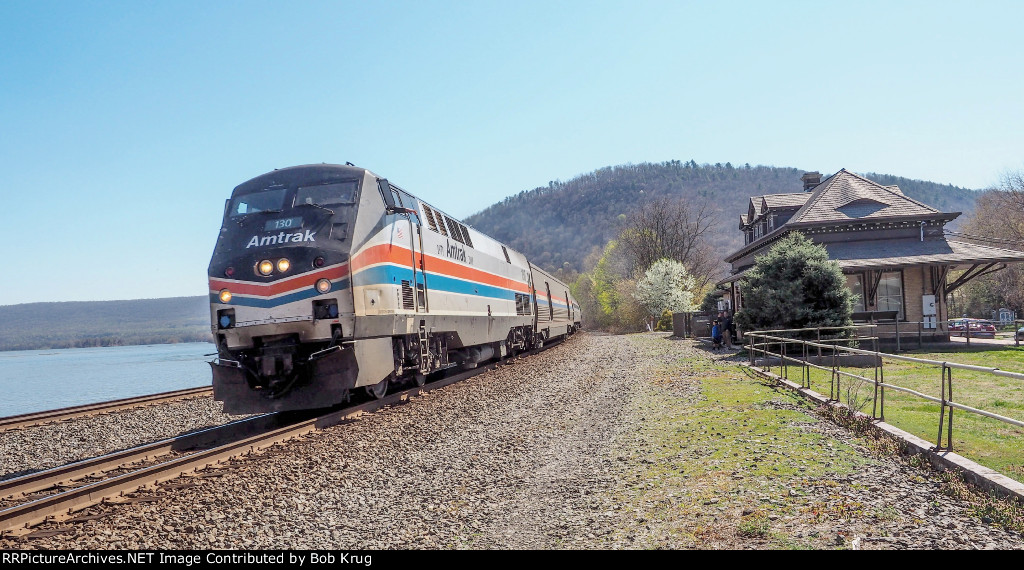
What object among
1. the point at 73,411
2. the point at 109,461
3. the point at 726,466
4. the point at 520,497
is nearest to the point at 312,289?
the point at 109,461

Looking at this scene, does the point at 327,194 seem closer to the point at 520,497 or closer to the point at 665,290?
the point at 520,497

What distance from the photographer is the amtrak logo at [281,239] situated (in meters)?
10.4

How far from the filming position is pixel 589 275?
295 feet

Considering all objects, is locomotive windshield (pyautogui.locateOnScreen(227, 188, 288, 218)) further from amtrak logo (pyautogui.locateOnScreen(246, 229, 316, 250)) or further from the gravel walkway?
the gravel walkway

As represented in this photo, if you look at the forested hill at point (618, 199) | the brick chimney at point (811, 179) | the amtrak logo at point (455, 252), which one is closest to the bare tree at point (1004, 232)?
the brick chimney at point (811, 179)

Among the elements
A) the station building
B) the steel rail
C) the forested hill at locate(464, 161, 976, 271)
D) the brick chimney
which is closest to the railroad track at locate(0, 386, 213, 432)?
the steel rail

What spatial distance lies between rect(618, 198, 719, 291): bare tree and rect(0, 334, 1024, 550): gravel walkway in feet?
189

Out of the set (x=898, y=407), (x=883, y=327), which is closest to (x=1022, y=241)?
(x=883, y=327)

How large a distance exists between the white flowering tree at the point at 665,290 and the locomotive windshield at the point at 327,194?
160ft

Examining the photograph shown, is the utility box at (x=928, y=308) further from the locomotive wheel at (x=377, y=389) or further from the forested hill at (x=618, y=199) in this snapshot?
the forested hill at (x=618, y=199)

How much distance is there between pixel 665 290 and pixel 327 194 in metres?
49.6

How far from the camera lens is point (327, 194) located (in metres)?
11.0

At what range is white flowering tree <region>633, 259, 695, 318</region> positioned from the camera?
187ft

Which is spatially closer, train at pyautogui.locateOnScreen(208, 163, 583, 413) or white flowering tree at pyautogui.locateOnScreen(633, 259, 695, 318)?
train at pyautogui.locateOnScreen(208, 163, 583, 413)
